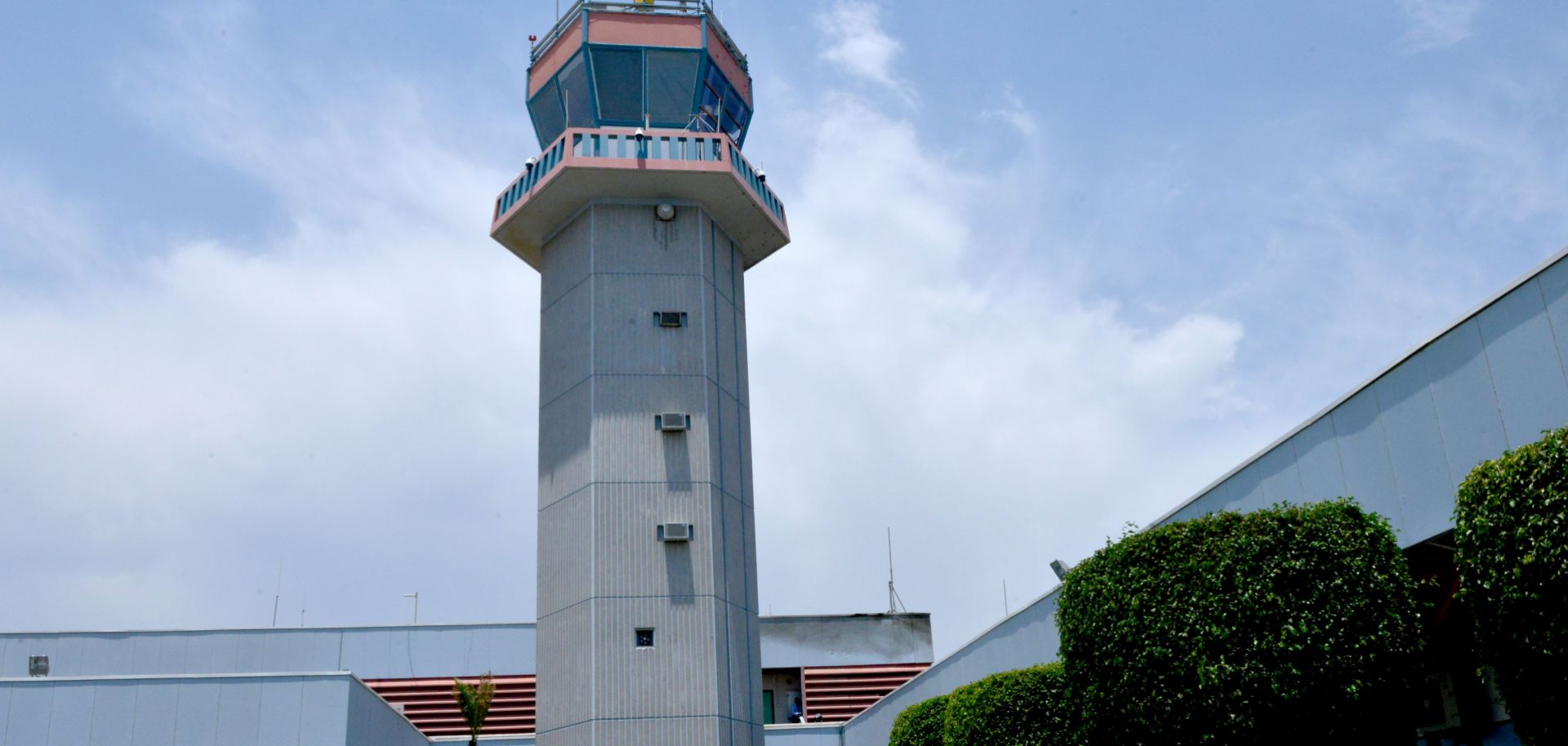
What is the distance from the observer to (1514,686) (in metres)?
12.4

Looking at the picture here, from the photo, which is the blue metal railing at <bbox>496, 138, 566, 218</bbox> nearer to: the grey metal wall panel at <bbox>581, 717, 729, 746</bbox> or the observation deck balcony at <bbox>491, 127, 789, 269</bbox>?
the observation deck balcony at <bbox>491, 127, 789, 269</bbox>

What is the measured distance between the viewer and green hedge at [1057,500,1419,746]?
1527cm

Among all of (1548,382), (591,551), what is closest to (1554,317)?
(1548,382)

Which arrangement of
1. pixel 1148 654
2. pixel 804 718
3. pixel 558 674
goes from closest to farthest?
pixel 1148 654 < pixel 558 674 < pixel 804 718

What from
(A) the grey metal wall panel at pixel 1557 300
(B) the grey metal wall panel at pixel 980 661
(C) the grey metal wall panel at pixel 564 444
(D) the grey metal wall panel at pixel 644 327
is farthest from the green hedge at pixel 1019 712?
(D) the grey metal wall panel at pixel 644 327

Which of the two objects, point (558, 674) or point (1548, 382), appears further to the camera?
point (558, 674)

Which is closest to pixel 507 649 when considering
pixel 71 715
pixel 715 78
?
pixel 71 715

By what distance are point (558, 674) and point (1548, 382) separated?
22.4m

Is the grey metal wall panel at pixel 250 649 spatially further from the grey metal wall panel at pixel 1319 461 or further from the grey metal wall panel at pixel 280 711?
the grey metal wall panel at pixel 1319 461

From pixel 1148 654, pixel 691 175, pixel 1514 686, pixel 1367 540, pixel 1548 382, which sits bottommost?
pixel 1514 686

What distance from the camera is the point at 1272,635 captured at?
15383mm

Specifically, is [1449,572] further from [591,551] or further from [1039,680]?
[591,551]

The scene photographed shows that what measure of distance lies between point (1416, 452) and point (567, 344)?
70.8 feet

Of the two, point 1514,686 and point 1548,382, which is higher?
point 1548,382
